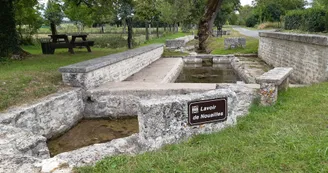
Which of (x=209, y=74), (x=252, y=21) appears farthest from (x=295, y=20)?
(x=252, y=21)

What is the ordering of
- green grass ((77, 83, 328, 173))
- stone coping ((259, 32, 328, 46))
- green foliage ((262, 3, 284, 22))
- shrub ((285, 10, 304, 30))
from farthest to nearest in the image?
green foliage ((262, 3, 284, 22)) → shrub ((285, 10, 304, 30)) → stone coping ((259, 32, 328, 46)) → green grass ((77, 83, 328, 173))

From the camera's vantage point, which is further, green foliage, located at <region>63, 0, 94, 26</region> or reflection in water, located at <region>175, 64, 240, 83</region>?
green foliage, located at <region>63, 0, 94, 26</region>

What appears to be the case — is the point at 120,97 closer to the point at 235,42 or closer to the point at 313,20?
the point at 235,42

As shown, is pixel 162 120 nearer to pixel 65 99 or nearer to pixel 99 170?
pixel 99 170

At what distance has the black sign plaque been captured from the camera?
4.04 metres

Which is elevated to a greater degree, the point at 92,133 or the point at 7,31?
the point at 7,31

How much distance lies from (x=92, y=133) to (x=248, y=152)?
4329mm

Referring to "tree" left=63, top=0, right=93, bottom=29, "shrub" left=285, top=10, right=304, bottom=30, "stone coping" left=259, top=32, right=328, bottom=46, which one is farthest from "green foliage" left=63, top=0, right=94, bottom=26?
"shrub" left=285, top=10, right=304, bottom=30

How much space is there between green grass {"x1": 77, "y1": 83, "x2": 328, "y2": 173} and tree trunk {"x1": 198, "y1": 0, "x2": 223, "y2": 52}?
599 inches

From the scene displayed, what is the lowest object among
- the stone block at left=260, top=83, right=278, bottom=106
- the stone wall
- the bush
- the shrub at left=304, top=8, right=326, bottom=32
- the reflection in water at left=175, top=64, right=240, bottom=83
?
the reflection in water at left=175, top=64, right=240, bottom=83

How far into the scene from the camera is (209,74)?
1384cm

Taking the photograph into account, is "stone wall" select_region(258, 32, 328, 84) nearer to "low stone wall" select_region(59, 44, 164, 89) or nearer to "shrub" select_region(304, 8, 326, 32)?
"shrub" select_region(304, 8, 326, 32)

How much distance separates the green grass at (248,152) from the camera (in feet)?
10.5

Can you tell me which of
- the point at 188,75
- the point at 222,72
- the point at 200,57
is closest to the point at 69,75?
the point at 188,75
